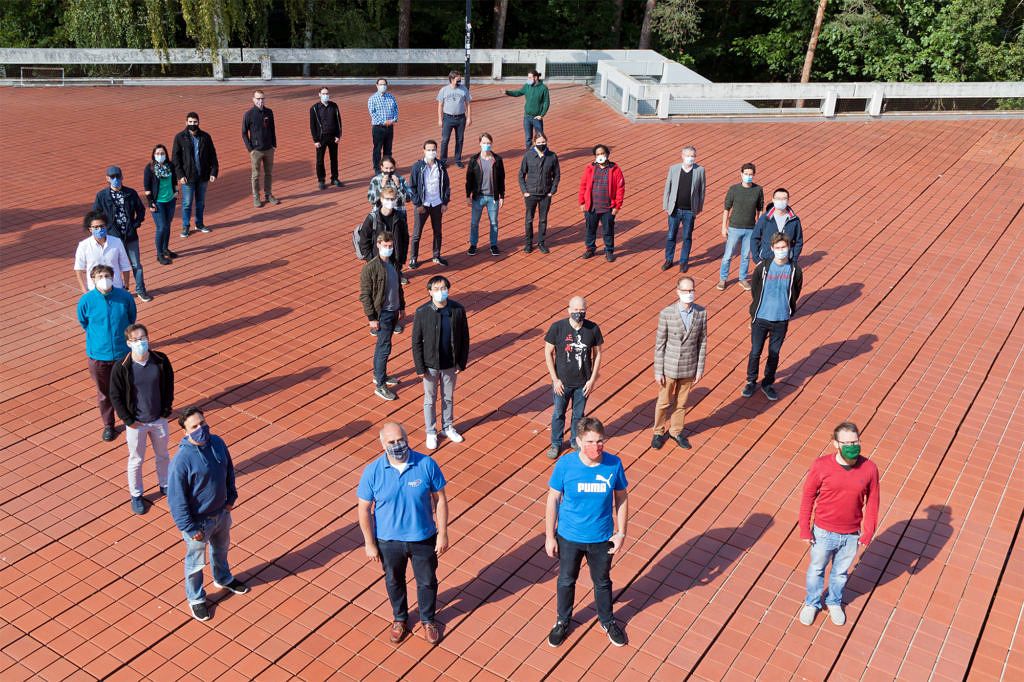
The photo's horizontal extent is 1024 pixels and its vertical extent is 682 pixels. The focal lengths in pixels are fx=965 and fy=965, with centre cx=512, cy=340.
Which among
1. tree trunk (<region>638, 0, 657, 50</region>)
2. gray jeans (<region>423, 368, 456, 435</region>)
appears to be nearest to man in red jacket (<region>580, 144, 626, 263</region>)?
gray jeans (<region>423, 368, 456, 435</region>)

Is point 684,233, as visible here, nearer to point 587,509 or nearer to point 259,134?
point 259,134

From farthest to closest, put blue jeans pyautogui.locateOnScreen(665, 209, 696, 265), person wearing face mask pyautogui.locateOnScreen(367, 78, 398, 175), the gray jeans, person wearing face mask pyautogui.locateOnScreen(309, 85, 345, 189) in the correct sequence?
person wearing face mask pyautogui.locateOnScreen(367, 78, 398, 175)
person wearing face mask pyautogui.locateOnScreen(309, 85, 345, 189)
blue jeans pyautogui.locateOnScreen(665, 209, 696, 265)
the gray jeans

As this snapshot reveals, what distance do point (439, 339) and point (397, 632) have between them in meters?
2.73

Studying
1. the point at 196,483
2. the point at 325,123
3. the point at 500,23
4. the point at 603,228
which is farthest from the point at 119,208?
the point at 500,23

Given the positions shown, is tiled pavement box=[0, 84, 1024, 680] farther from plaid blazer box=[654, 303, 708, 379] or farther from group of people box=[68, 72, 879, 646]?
plaid blazer box=[654, 303, 708, 379]

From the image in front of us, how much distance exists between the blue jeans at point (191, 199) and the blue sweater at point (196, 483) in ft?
25.1

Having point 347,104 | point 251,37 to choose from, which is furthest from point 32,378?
point 251,37

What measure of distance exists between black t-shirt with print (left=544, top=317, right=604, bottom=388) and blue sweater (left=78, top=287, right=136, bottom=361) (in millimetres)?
3724

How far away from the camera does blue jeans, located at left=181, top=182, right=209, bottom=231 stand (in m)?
13.4

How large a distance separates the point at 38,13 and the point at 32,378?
19268 millimetres

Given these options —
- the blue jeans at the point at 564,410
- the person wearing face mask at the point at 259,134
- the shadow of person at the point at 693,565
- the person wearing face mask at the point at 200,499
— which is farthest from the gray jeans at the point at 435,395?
the person wearing face mask at the point at 259,134

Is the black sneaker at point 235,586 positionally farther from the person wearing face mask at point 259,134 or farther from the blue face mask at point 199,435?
the person wearing face mask at point 259,134

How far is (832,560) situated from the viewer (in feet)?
23.0

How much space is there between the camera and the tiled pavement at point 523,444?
6.69 metres
